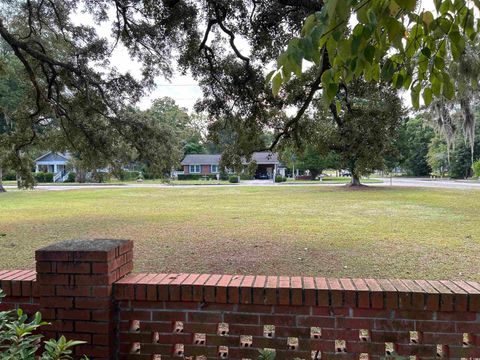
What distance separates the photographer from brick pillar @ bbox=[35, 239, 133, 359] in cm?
207

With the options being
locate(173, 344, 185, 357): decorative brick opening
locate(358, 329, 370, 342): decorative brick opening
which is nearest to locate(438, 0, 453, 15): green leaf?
locate(358, 329, 370, 342): decorative brick opening

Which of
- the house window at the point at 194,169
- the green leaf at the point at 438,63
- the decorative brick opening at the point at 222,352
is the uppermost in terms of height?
the green leaf at the point at 438,63

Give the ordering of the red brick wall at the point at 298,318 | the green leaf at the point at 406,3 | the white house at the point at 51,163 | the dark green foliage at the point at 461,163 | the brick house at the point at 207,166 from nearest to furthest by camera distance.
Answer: the green leaf at the point at 406,3 < the red brick wall at the point at 298,318 < the dark green foliage at the point at 461,163 < the white house at the point at 51,163 < the brick house at the point at 207,166

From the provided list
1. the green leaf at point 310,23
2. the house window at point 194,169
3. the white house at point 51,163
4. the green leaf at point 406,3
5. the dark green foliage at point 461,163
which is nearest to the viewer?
the green leaf at point 406,3

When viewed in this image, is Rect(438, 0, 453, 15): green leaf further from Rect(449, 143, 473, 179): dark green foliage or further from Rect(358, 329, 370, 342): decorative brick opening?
Rect(449, 143, 473, 179): dark green foliage

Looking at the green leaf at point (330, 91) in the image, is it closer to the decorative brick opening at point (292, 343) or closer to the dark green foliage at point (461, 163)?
the decorative brick opening at point (292, 343)

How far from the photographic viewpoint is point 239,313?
2053 millimetres

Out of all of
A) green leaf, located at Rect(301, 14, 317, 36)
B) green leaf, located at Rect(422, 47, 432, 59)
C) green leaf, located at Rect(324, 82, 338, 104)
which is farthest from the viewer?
green leaf, located at Rect(422, 47, 432, 59)

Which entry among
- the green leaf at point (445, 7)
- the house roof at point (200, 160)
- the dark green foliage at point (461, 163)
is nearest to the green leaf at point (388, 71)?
the green leaf at point (445, 7)

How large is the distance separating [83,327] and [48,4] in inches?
383

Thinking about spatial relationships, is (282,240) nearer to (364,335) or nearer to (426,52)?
(364,335)

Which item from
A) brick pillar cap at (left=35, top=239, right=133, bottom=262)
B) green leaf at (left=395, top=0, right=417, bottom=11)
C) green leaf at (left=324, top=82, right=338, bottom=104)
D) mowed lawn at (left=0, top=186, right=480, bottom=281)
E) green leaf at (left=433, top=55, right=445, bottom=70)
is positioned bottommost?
mowed lawn at (left=0, top=186, right=480, bottom=281)

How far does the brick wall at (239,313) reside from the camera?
6.35ft

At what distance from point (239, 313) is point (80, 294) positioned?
2.83 ft
